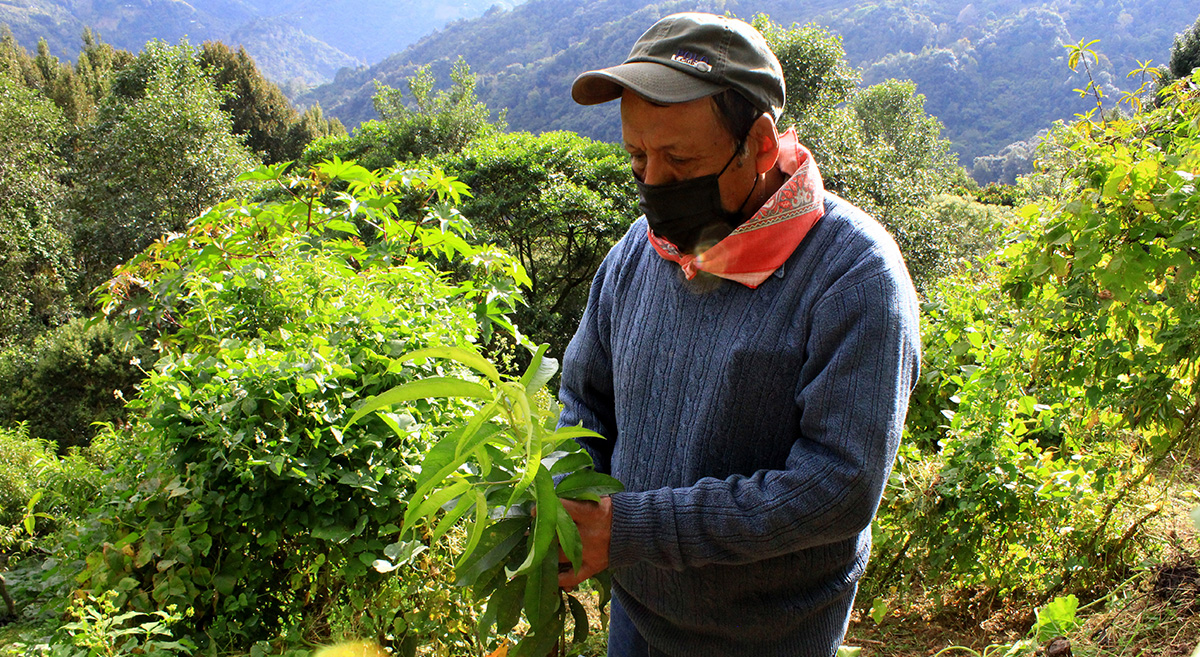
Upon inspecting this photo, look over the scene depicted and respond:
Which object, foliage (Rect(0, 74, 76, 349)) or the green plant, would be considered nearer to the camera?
the green plant

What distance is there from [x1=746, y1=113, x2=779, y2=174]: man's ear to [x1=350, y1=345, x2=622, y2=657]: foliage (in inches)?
19.1

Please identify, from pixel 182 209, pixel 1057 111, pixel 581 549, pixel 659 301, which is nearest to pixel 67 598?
pixel 581 549

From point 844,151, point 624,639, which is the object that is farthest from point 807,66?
point 624,639

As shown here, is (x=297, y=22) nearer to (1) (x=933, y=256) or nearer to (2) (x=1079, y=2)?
(2) (x=1079, y=2)

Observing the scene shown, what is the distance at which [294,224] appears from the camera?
2568 millimetres

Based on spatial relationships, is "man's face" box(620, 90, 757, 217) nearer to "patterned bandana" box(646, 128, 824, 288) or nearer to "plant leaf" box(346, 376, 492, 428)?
"patterned bandana" box(646, 128, 824, 288)

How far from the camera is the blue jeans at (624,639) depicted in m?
1.47

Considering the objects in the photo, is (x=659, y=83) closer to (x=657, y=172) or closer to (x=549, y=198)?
(x=657, y=172)

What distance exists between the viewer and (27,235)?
14547mm

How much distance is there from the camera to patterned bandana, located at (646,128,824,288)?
1145 mm

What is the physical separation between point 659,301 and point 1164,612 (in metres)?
2.04

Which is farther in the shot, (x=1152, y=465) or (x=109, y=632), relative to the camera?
(x=1152, y=465)

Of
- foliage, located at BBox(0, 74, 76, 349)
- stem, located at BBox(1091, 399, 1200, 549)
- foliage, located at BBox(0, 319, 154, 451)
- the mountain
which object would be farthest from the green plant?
the mountain

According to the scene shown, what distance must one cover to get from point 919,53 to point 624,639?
8935cm
